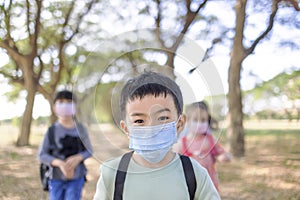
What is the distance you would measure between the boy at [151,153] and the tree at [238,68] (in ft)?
15.0

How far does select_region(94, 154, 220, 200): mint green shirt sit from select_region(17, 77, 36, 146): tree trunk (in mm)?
6288

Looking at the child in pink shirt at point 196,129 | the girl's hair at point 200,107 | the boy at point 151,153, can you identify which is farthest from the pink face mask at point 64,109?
the boy at point 151,153

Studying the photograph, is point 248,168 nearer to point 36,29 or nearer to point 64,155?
point 64,155

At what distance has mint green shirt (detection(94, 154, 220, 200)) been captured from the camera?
32.6 inches

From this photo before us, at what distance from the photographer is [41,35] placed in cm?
717

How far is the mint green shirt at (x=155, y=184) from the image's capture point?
828 millimetres

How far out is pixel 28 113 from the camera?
6.84 meters

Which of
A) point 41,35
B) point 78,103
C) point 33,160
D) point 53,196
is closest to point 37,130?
point 33,160

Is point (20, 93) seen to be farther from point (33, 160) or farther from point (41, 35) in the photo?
point (33, 160)

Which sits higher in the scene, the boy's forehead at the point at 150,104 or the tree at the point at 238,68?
the tree at the point at 238,68

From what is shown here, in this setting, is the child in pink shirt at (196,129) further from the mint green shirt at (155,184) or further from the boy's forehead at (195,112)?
the mint green shirt at (155,184)

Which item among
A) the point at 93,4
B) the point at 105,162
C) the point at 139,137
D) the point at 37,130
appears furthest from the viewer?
the point at 37,130

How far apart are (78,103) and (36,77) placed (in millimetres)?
6304

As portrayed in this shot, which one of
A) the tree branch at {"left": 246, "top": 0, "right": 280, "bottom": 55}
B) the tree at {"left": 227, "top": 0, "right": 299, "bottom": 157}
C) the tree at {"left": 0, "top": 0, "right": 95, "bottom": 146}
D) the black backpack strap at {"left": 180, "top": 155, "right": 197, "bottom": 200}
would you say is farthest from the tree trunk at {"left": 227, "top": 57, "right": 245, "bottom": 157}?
the black backpack strap at {"left": 180, "top": 155, "right": 197, "bottom": 200}
